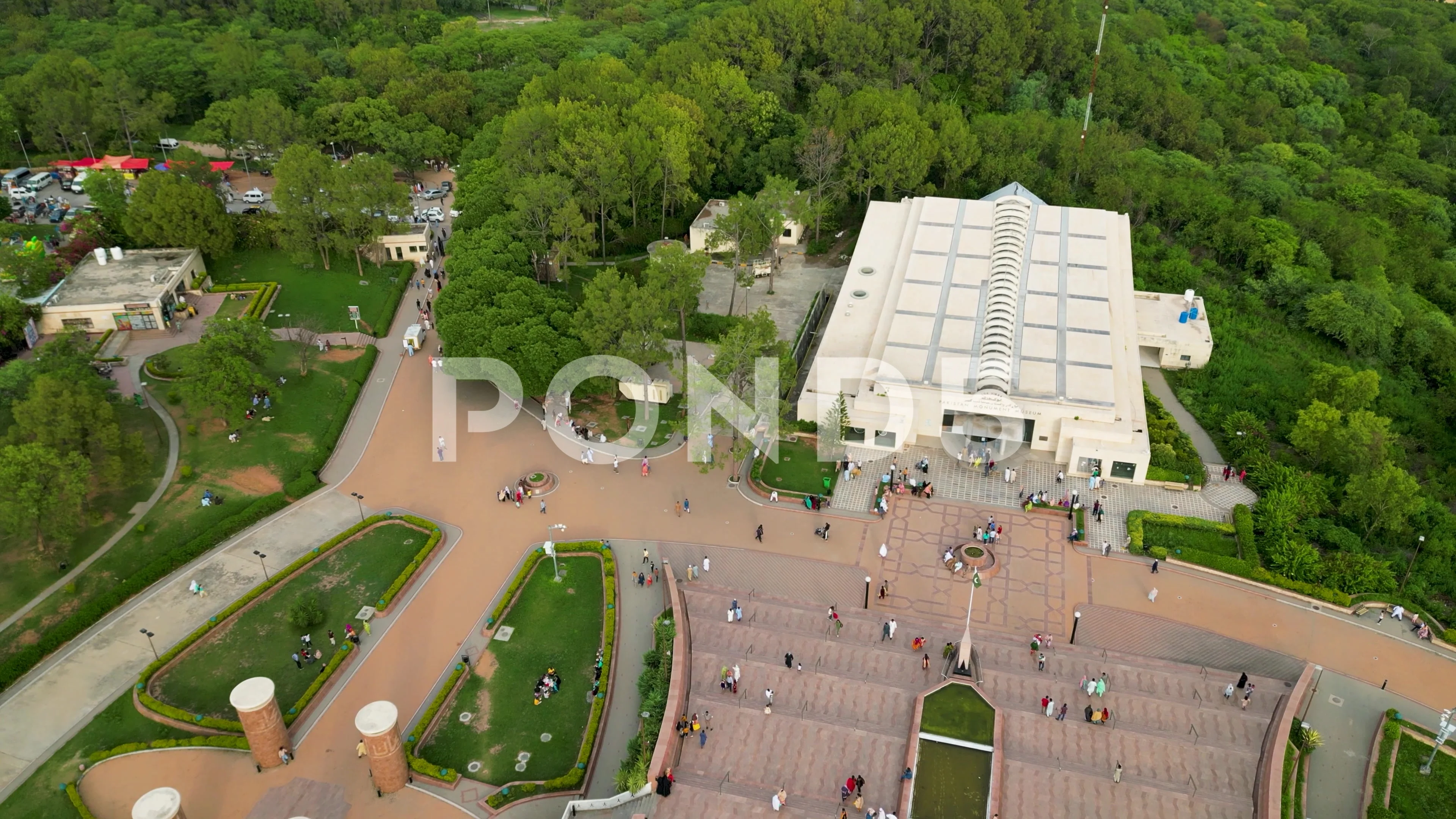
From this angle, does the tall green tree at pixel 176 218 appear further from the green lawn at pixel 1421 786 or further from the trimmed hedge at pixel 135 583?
the green lawn at pixel 1421 786

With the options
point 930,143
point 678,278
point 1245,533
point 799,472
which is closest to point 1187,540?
point 1245,533

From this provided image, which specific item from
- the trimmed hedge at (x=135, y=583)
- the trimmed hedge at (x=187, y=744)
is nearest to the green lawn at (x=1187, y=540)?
the trimmed hedge at (x=187, y=744)

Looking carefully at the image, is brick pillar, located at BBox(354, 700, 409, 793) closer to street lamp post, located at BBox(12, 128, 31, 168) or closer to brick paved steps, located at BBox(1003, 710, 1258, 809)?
brick paved steps, located at BBox(1003, 710, 1258, 809)

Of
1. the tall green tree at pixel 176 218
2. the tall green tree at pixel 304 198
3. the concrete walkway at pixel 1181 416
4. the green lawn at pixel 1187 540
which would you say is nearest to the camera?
the green lawn at pixel 1187 540

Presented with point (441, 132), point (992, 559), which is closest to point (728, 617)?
point (992, 559)

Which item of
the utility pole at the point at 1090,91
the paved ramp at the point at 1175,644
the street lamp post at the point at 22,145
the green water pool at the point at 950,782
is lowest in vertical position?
the green water pool at the point at 950,782

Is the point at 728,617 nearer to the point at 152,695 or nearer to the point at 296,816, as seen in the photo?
the point at 296,816

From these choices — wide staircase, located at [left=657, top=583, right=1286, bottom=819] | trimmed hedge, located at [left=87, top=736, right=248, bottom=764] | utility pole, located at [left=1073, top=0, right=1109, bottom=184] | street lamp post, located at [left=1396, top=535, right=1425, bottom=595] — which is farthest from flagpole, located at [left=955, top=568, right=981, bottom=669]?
utility pole, located at [left=1073, top=0, right=1109, bottom=184]
